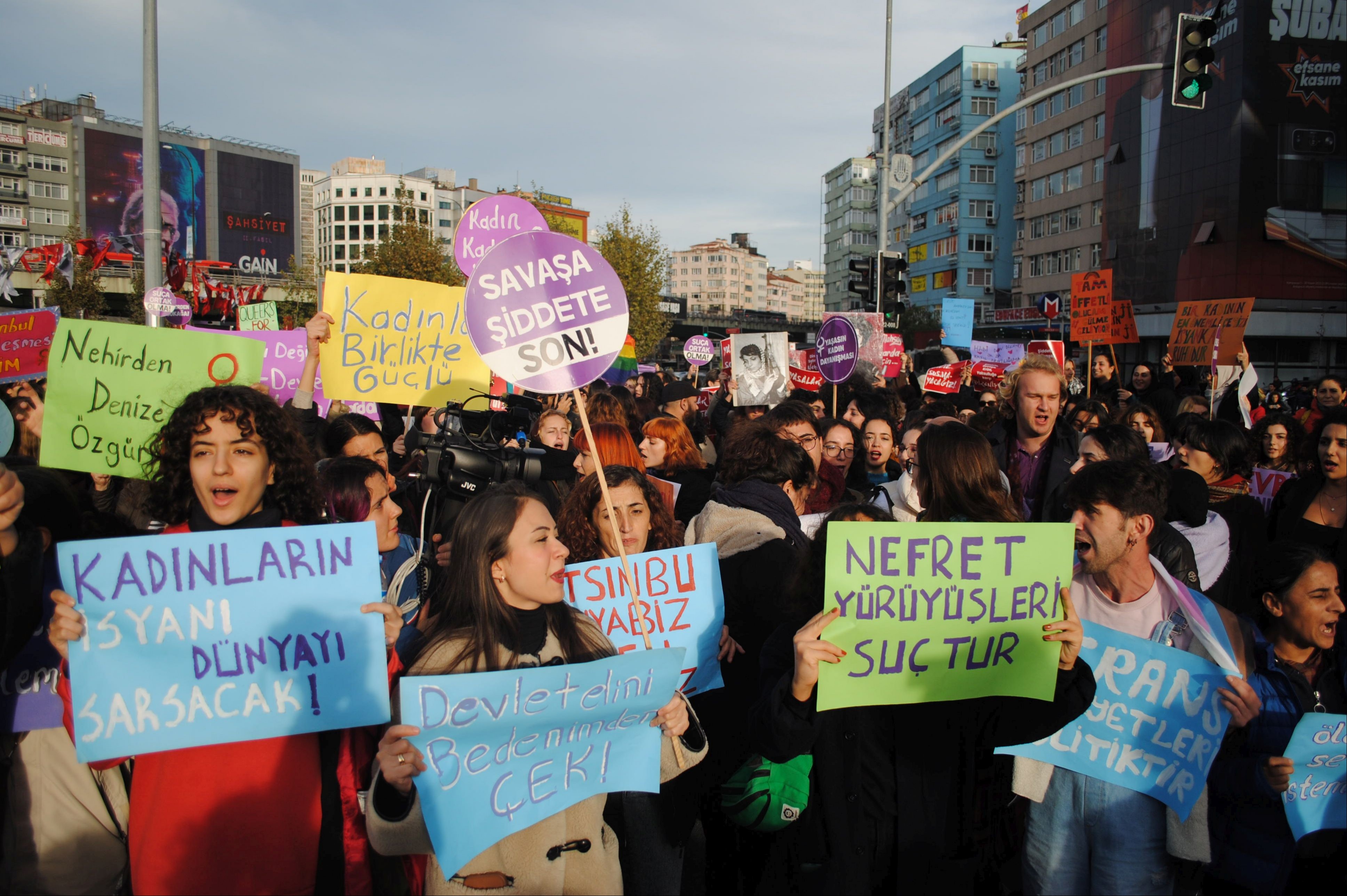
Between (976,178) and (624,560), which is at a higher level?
(976,178)

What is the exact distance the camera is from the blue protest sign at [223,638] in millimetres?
2283

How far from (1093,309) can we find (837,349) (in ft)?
21.8

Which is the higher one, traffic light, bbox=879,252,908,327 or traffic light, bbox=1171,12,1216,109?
traffic light, bbox=1171,12,1216,109

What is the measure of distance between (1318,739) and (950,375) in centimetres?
984

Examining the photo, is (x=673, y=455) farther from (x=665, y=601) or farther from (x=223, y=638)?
(x=223, y=638)

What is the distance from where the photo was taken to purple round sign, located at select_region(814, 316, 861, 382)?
962 centimetres

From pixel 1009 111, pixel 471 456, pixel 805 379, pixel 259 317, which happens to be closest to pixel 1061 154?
pixel 1009 111

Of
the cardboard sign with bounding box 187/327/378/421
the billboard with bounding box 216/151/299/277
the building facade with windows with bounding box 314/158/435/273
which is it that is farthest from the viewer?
the building facade with windows with bounding box 314/158/435/273

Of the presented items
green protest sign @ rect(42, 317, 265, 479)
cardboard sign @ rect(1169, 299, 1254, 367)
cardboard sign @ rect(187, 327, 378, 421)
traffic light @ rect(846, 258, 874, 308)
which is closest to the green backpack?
green protest sign @ rect(42, 317, 265, 479)

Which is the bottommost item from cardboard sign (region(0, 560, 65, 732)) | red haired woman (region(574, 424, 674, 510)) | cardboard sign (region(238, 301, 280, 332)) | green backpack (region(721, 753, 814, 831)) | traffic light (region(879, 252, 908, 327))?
green backpack (region(721, 753, 814, 831))

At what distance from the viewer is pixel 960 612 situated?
2.54 metres

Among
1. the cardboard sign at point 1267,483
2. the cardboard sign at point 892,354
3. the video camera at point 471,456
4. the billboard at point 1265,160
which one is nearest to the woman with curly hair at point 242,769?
the video camera at point 471,456

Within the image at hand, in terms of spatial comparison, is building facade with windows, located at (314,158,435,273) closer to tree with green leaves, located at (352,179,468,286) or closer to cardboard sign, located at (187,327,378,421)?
tree with green leaves, located at (352,179,468,286)

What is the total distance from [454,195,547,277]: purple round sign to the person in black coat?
452 cm
